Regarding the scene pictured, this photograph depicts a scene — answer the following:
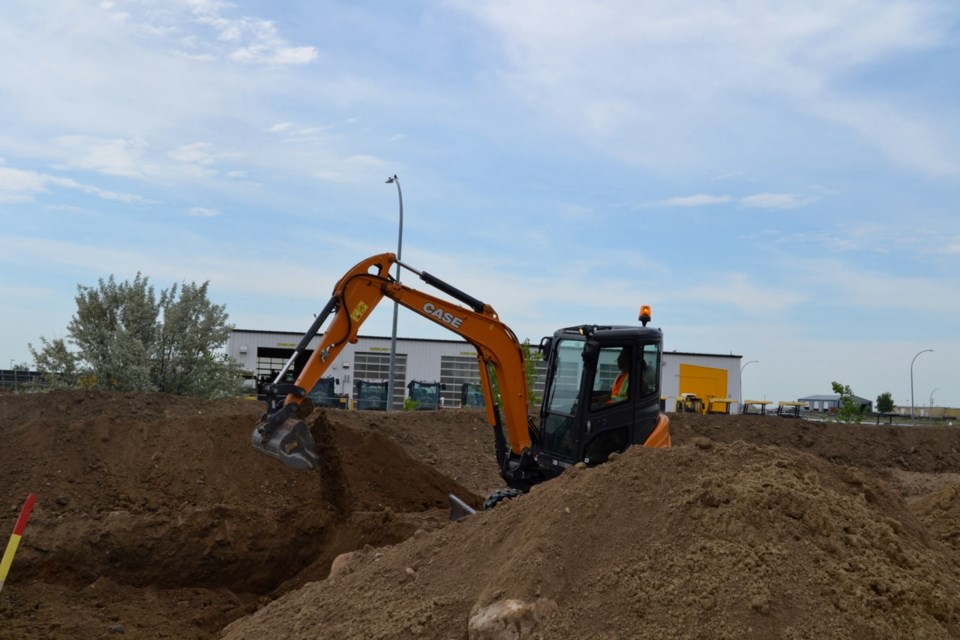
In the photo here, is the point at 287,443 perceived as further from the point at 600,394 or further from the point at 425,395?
the point at 425,395

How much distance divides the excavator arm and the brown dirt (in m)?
1.57

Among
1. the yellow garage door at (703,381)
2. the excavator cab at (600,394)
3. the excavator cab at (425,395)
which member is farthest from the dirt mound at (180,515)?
the yellow garage door at (703,381)

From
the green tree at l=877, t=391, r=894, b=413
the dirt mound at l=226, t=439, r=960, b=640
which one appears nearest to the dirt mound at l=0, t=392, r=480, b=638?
the dirt mound at l=226, t=439, r=960, b=640

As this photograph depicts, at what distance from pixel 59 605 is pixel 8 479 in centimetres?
389

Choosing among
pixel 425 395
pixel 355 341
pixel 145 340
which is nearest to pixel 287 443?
pixel 355 341

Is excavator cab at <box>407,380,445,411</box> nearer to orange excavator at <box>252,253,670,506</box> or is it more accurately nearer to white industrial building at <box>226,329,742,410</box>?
white industrial building at <box>226,329,742,410</box>

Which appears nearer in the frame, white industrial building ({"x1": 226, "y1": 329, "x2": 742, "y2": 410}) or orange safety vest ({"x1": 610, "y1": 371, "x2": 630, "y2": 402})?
orange safety vest ({"x1": 610, "y1": 371, "x2": 630, "y2": 402})

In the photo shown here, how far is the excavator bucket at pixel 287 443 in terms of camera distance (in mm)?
9336

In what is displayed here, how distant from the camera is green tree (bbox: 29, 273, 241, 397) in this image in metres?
23.2

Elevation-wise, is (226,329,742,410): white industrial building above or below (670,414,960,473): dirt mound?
above

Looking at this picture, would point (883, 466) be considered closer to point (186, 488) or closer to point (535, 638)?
point (186, 488)

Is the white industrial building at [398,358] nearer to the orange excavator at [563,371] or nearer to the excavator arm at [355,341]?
the excavator arm at [355,341]

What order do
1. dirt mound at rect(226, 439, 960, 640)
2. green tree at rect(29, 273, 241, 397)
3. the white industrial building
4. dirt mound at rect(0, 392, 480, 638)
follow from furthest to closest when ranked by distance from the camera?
the white industrial building → green tree at rect(29, 273, 241, 397) → dirt mound at rect(0, 392, 480, 638) → dirt mound at rect(226, 439, 960, 640)

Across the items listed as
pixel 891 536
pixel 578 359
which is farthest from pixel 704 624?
pixel 578 359
